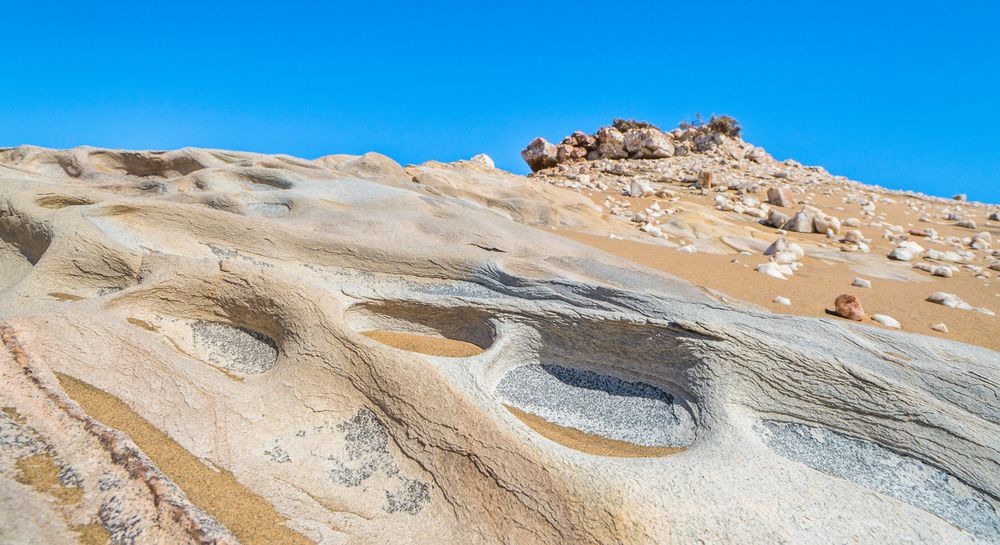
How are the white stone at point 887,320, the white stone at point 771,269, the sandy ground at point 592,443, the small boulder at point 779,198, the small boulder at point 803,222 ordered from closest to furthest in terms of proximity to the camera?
1. the sandy ground at point 592,443
2. the white stone at point 887,320
3. the white stone at point 771,269
4. the small boulder at point 803,222
5. the small boulder at point 779,198

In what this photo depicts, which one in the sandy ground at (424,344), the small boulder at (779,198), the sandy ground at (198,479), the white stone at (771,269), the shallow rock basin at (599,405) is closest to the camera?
the sandy ground at (198,479)

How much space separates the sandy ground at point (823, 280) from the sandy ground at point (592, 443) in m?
2.31

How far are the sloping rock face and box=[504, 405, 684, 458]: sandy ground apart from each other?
2cm

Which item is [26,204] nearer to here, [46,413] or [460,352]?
[46,413]

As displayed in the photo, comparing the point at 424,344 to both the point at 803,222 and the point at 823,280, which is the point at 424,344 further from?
the point at 803,222

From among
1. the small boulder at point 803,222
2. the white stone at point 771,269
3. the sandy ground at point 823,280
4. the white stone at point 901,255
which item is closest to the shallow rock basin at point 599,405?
the sandy ground at point 823,280

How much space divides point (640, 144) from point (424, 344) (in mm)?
19855

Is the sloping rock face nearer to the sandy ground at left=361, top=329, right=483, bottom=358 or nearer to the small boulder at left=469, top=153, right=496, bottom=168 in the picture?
the sandy ground at left=361, top=329, right=483, bottom=358

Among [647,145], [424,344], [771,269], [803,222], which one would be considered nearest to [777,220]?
[803,222]

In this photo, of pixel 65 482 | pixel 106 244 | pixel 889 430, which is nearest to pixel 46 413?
pixel 65 482

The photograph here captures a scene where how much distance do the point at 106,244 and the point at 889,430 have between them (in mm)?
5466

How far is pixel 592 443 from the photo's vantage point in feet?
8.85

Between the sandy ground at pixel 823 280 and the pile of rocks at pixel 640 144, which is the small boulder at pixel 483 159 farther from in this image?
the sandy ground at pixel 823 280

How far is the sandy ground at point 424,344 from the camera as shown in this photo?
11.0 feet
